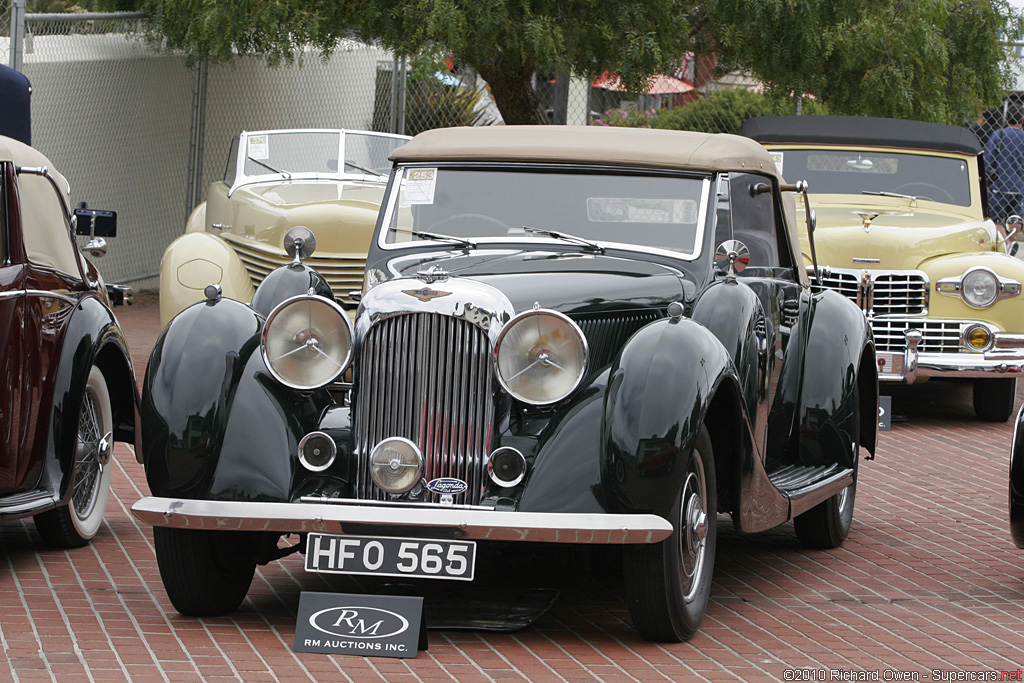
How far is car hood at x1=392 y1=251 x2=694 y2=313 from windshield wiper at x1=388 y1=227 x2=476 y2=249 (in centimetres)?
8

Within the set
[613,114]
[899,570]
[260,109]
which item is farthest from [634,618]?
[613,114]

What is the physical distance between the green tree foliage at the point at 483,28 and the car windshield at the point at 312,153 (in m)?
1.35

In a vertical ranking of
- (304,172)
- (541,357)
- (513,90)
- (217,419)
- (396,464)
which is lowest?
(396,464)

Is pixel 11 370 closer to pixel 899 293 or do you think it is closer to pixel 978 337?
pixel 899 293

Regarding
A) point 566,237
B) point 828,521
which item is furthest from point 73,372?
point 828,521

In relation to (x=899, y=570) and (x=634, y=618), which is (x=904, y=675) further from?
(x=899, y=570)

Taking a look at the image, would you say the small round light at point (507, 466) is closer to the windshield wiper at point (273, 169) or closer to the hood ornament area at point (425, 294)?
the hood ornament area at point (425, 294)

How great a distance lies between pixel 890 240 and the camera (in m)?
10.1

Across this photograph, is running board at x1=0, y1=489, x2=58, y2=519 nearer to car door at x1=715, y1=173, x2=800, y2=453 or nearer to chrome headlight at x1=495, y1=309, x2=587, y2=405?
chrome headlight at x1=495, y1=309, x2=587, y2=405

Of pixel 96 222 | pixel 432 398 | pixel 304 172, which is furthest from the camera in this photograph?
pixel 304 172

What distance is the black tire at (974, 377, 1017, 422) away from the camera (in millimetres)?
10539

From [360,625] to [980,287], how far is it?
6.72 metres

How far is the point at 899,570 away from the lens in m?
6.03

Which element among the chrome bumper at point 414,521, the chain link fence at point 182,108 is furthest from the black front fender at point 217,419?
the chain link fence at point 182,108
